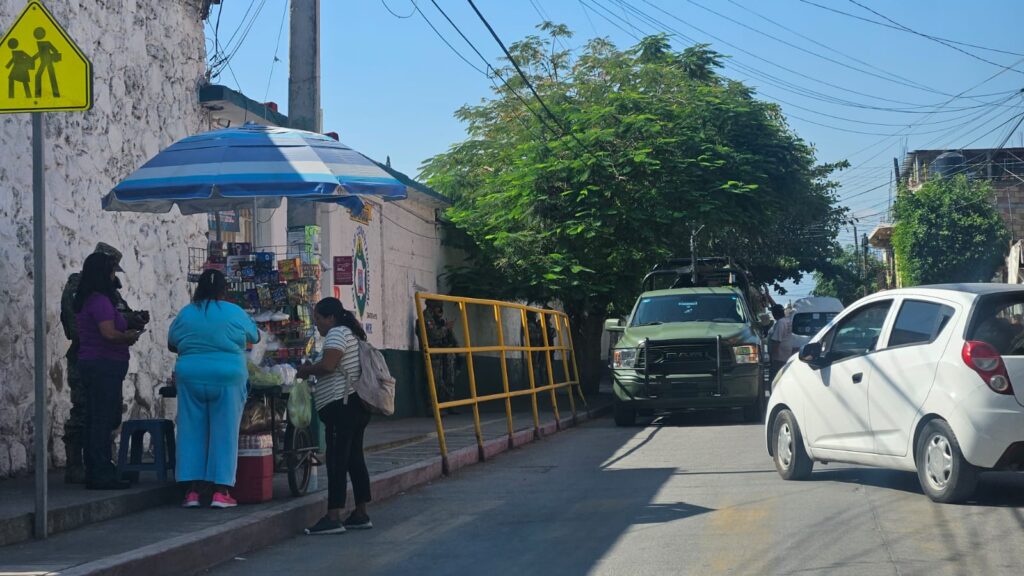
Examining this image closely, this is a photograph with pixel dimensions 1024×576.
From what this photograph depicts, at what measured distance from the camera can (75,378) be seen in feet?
29.7

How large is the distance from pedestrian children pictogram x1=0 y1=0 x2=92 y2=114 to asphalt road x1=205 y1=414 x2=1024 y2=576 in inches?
114

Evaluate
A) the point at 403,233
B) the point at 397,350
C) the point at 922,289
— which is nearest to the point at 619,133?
the point at 403,233

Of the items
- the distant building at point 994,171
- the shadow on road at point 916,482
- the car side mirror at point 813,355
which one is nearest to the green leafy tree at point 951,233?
the distant building at point 994,171

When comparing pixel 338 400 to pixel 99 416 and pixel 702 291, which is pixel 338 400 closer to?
pixel 99 416

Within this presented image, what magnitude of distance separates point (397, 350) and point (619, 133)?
19.5 ft

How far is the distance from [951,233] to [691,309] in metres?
35.9

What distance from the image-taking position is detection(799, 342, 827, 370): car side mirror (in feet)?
32.4

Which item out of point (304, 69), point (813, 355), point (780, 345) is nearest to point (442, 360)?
point (780, 345)

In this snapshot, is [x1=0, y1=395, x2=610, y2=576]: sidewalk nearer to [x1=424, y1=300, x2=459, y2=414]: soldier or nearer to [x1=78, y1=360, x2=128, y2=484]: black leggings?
[x1=78, y1=360, x2=128, y2=484]: black leggings

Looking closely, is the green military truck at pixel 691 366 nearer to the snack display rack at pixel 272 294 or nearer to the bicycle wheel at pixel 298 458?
the snack display rack at pixel 272 294

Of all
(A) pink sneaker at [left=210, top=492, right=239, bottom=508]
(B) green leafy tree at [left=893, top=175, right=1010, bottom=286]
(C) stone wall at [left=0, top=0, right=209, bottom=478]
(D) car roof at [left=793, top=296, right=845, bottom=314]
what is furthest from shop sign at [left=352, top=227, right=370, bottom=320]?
(B) green leafy tree at [left=893, top=175, right=1010, bottom=286]

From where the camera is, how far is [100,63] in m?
11.4

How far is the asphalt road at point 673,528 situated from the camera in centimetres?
661

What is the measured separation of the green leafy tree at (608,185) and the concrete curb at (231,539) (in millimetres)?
11766
